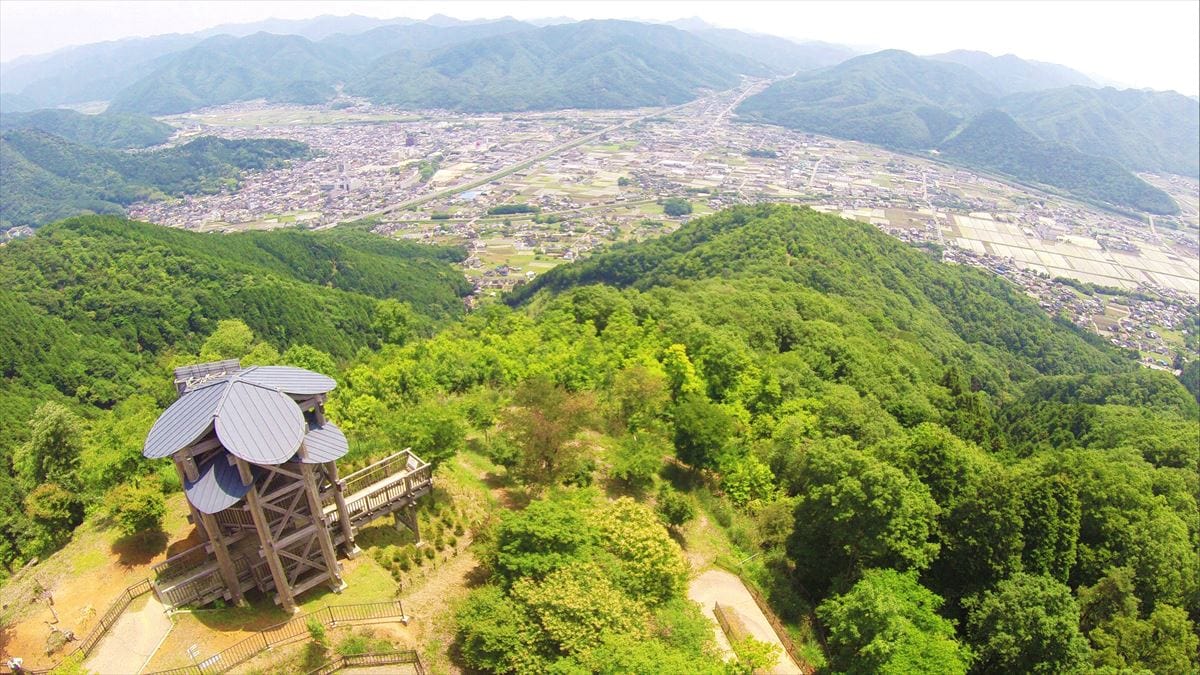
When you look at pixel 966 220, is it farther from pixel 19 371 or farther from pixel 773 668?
pixel 19 371

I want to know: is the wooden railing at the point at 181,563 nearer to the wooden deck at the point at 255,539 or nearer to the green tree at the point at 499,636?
the wooden deck at the point at 255,539

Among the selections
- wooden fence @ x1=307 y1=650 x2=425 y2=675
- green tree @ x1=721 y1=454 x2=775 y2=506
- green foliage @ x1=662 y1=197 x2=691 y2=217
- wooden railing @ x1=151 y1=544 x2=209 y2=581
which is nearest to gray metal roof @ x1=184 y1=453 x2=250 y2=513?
wooden railing @ x1=151 y1=544 x2=209 y2=581

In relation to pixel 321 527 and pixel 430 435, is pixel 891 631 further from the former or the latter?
pixel 321 527

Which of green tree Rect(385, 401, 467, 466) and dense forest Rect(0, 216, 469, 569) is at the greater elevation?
green tree Rect(385, 401, 467, 466)

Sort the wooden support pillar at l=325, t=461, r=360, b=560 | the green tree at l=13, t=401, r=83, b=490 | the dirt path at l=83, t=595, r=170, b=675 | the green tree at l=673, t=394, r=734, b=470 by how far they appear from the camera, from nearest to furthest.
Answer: the dirt path at l=83, t=595, r=170, b=675 < the wooden support pillar at l=325, t=461, r=360, b=560 < the green tree at l=13, t=401, r=83, b=490 < the green tree at l=673, t=394, r=734, b=470

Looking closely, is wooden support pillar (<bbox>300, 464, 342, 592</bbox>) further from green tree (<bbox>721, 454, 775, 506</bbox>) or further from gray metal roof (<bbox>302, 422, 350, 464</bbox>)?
green tree (<bbox>721, 454, 775, 506</bbox>)

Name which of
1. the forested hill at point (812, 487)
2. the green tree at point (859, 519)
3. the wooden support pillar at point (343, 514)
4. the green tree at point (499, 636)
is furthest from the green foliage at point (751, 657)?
the wooden support pillar at point (343, 514)

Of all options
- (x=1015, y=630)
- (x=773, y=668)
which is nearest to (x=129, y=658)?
(x=773, y=668)
